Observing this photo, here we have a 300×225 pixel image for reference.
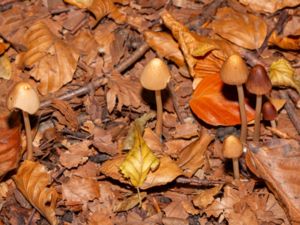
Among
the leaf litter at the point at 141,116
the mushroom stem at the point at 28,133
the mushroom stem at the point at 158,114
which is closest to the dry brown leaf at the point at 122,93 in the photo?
the leaf litter at the point at 141,116

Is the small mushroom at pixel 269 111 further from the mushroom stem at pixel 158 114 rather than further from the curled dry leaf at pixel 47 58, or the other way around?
the curled dry leaf at pixel 47 58

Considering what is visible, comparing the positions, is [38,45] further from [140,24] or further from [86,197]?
[86,197]

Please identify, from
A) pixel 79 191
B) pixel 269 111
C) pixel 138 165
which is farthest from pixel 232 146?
pixel 79 191

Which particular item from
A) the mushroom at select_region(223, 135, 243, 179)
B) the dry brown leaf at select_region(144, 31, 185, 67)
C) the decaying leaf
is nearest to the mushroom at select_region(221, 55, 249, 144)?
the mushroom at select_region(223, 135, 243, 179)

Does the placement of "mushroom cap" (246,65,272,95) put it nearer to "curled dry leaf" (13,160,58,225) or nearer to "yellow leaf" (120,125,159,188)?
"yellow leaf" (120,125,159,188)

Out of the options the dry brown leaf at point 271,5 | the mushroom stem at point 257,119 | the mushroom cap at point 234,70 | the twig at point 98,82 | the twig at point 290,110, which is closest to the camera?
the mushroom cap at point 234,70

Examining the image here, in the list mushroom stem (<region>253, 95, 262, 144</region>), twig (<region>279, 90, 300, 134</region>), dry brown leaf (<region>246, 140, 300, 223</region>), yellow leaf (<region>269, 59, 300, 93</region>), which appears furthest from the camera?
yellow leaf (<region>269, 59, 300, 93</region>)
